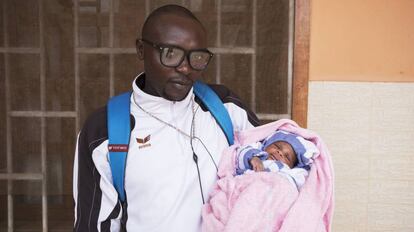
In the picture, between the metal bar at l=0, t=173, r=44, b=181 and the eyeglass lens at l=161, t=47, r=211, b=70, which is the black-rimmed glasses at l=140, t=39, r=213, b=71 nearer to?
the eyeglass lens at l=161, t=47, r=211, b=70

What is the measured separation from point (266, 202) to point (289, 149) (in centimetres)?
26

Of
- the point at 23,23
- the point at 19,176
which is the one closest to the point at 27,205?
the point at 19,176

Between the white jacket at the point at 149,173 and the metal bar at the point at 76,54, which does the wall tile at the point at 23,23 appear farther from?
the white jacket at the point at 149,173

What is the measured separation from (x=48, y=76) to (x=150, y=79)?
131 centimetres

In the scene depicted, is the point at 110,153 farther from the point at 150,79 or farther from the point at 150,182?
the point at 150,79

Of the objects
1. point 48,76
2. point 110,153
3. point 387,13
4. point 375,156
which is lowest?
point 375,156

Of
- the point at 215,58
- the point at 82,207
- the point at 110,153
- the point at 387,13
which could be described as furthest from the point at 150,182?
the point at 387,13

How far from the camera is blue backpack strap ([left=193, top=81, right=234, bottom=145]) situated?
1.52 meters

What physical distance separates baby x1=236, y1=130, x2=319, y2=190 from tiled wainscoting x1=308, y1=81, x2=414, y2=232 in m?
1.00

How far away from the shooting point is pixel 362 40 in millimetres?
2457

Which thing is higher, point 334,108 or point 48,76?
point 48,76

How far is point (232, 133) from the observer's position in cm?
154

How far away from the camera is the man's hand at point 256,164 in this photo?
1442 millimetres

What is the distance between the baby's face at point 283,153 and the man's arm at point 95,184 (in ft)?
1.85
